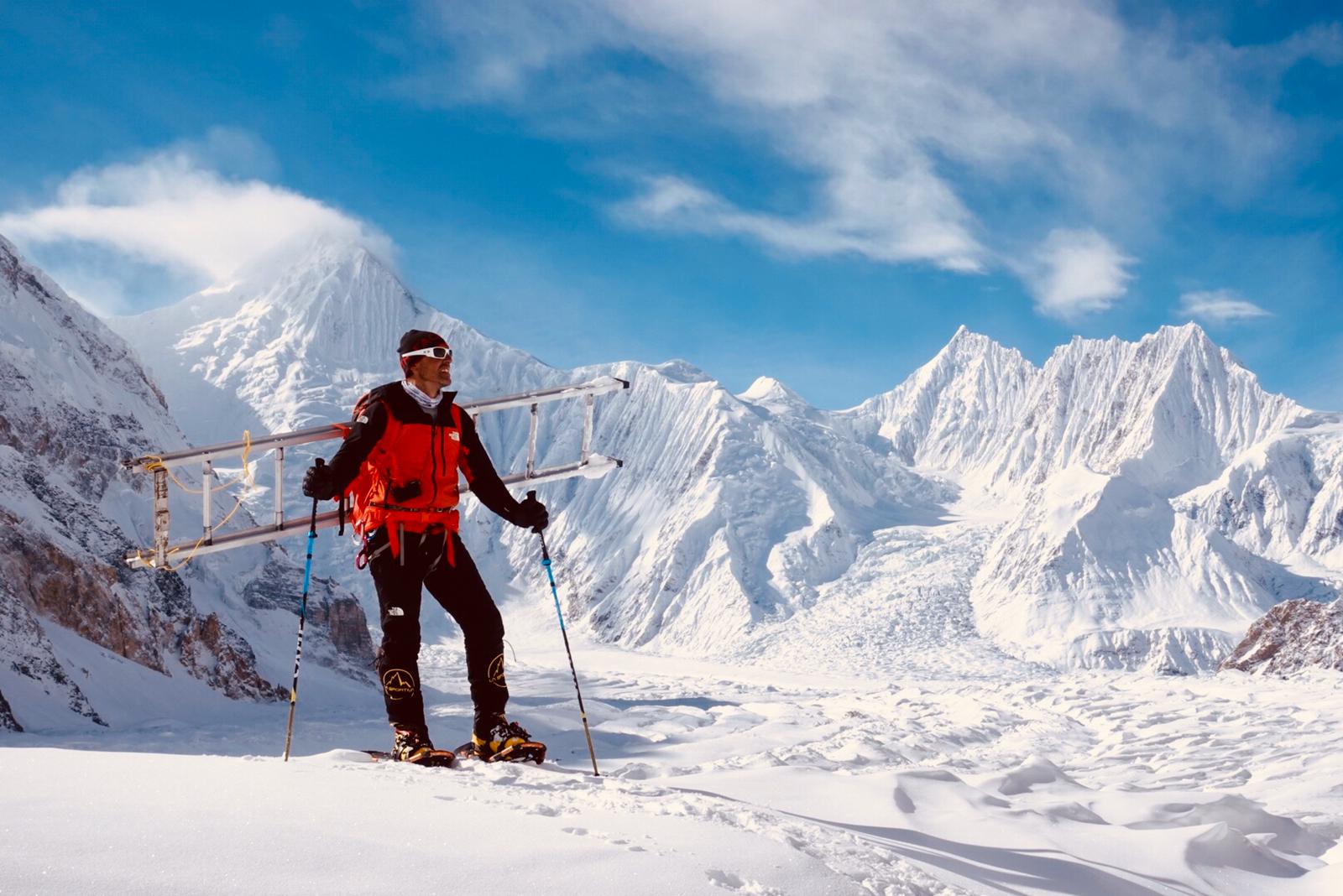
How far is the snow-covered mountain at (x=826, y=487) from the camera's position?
329 ft

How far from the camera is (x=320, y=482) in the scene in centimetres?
639

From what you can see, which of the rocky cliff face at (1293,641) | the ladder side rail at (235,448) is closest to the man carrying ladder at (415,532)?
the ladder side rail at (235,448)

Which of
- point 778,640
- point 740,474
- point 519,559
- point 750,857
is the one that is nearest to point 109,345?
point 750,857

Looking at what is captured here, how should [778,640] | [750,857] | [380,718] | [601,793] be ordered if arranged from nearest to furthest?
[750,857] < [601,793] < [380,718] < [778,640]

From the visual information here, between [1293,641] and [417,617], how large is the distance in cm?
6817

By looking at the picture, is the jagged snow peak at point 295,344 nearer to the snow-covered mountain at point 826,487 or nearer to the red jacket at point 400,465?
the snow-covered mountain at point 826,487

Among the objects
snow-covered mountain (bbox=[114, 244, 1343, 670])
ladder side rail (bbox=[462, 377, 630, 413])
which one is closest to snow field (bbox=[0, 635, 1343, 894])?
ladder side rail (bbox=[462, 377, 630, 413])

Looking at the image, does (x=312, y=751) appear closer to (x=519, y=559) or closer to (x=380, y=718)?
(x=380, y=718)

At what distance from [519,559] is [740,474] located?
3976cm

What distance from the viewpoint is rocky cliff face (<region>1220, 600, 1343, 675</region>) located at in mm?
59406

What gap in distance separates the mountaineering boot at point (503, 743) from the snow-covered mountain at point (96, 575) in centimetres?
342

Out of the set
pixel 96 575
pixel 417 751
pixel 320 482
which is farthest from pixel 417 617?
pixel 96 575

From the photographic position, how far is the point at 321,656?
46.2 m

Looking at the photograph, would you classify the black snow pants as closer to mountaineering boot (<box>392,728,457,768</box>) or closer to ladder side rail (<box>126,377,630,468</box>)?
mountaineering boot (<box>392,728,457,768</box>)
